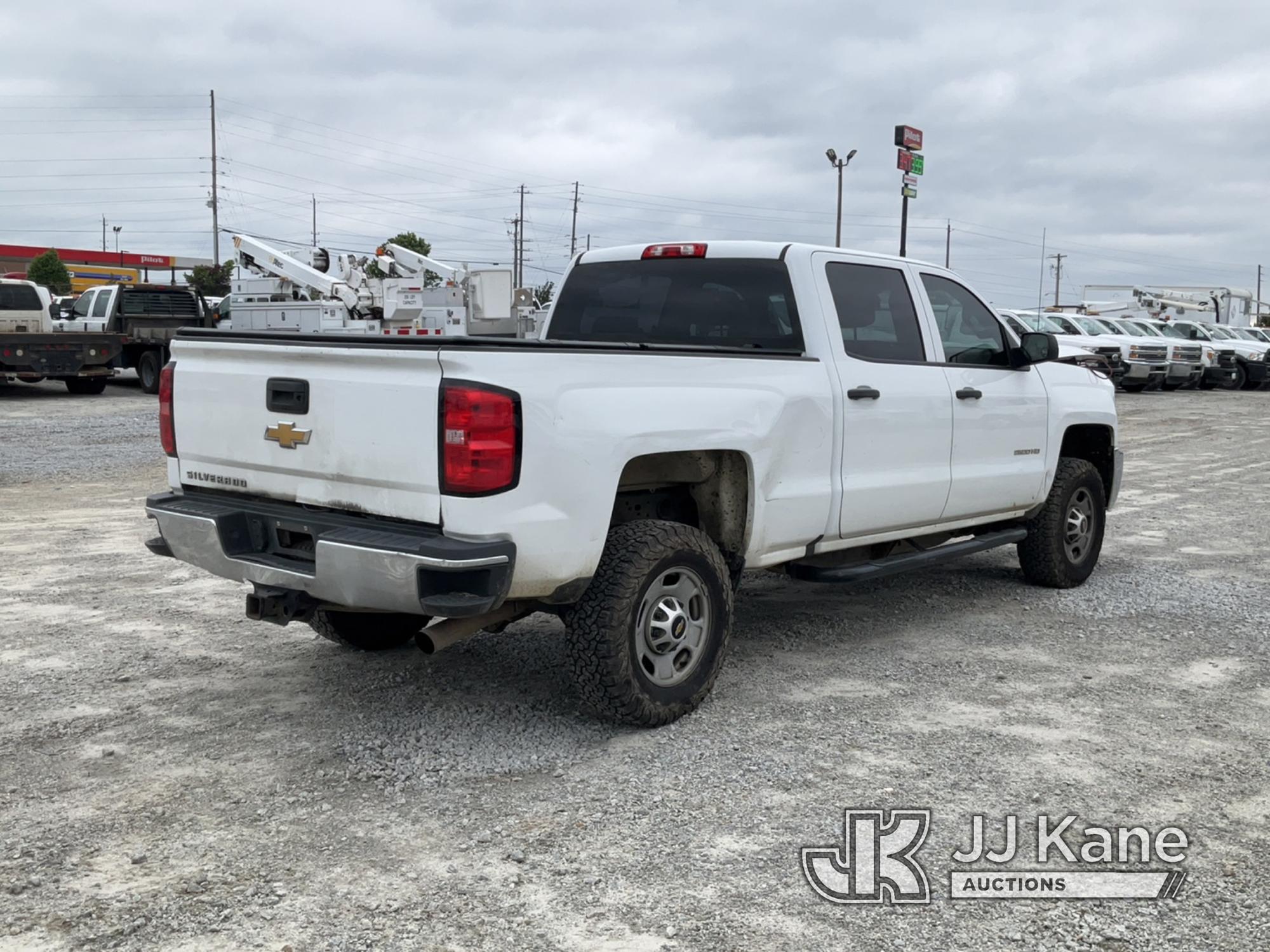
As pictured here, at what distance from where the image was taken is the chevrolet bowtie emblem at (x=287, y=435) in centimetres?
453

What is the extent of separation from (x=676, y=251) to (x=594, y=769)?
8.85ft

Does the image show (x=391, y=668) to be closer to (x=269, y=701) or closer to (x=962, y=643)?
(x=269, y=701)

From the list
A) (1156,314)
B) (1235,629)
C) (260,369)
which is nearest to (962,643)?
(1235,629)

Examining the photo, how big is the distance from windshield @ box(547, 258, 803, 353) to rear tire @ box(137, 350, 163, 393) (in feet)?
61.7

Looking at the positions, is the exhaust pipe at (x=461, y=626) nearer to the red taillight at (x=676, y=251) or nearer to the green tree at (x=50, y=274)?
the red taillight at (x=676, y=251)

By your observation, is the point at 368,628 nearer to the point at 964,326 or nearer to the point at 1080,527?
the point at 964,326

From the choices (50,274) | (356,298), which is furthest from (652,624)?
(50,274)

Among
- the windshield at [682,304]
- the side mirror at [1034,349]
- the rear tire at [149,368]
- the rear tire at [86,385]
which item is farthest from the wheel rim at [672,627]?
the rear tire at [149,368]

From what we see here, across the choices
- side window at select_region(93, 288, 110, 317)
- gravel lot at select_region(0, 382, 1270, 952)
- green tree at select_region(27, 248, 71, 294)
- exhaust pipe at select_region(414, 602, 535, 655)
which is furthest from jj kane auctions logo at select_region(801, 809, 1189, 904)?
green tree at select_region(27, 248, 71, 294)

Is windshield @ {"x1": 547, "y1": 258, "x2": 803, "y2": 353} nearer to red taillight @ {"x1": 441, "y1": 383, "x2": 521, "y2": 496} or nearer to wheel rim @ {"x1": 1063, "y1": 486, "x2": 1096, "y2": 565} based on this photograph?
red taillight @ {"x1": 441, "y1": 383, "x2": 521, "y2": 496}

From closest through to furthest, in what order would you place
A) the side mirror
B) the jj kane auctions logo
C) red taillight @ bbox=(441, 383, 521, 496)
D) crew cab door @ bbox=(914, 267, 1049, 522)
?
the jj kane auctions logo, red taillight @ bbox=(441, 383, 521, 496), crew cab door @ bbox=(914, 267, 1049, 522), the side mirror

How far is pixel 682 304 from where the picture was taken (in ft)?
19.7

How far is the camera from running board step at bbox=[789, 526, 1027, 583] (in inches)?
227

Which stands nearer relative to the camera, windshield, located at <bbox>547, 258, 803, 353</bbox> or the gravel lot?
the gravel lot
